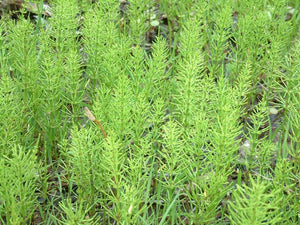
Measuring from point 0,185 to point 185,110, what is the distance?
99 cm

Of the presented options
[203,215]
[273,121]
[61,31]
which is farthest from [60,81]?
[273,121]

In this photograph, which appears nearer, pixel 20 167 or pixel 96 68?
pixel 20 167

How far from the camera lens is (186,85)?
2191 mm

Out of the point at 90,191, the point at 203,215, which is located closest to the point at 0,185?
the point at 90,191

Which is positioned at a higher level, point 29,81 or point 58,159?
point 29,81

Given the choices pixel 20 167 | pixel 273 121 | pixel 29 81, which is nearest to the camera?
pixel 20 167

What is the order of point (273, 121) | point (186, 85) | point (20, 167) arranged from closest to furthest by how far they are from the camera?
point (20, 167) < point (186, 85) < point (273, 121)

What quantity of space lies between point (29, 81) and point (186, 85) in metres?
0.95

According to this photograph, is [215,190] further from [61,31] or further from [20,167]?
[61,31]

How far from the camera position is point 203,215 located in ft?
6.47

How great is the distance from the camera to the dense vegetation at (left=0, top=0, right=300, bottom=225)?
75.3 inches

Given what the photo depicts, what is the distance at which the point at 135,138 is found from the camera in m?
2.20

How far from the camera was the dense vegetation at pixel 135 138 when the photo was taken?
1912 mm

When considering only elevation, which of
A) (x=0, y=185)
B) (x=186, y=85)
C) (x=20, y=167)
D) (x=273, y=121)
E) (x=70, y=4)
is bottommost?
(x=273, y=121)
